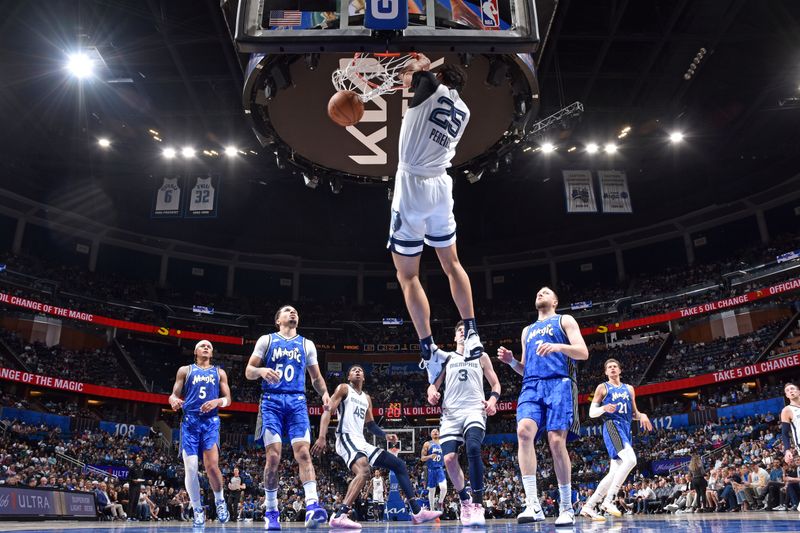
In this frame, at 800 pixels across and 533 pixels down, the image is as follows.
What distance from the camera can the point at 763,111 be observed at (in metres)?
24.8

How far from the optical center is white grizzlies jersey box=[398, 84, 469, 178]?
198 inches

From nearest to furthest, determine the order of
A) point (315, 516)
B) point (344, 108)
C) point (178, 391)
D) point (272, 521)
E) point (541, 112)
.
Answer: point (315, 516) → point (344, 108) → point (272, 521) → point (178, 391) → point (541, 112)

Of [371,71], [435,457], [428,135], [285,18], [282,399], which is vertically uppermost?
[371,71]

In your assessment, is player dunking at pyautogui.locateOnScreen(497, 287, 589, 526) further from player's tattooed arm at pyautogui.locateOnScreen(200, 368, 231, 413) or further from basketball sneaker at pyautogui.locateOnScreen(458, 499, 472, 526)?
player's tattooed arm at pyautogui.locateOnScreen(200, 368, 231, 413)

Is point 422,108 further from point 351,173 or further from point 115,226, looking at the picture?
point 115,226

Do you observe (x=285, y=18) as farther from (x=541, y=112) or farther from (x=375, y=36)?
(x=541, y=112)

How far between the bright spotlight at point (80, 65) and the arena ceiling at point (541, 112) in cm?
31

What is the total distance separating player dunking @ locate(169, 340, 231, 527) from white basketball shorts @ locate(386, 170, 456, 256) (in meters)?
3.74

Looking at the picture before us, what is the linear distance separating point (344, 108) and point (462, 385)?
3.70 meters

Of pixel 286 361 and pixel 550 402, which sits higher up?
pixel 286 361

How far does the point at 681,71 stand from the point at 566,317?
63.5 feet

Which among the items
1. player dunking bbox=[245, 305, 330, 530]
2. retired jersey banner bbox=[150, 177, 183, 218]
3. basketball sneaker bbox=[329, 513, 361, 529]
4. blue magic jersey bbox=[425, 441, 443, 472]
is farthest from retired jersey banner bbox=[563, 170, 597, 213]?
basketball sneaker bbox=[329, 513, 361, 529]

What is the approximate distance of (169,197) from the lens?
25094 millimetres

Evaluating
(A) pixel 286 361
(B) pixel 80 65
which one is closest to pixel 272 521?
(A) pixel 286 361
